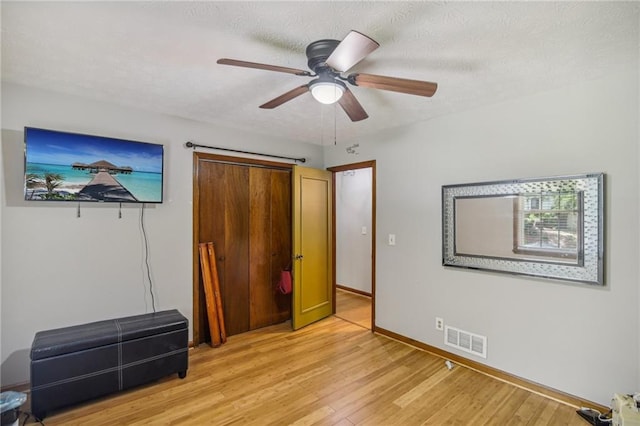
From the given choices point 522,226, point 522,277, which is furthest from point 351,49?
point 522,277

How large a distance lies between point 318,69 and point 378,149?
2026 millimetres

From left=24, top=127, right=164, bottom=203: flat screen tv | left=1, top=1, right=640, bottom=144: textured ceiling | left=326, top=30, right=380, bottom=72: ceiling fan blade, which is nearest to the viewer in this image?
left=326, top=30, right=380, bottom=72: ceiling fan blade

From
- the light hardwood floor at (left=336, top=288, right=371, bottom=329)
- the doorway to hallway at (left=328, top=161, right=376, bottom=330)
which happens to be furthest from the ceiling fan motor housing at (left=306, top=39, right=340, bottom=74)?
the doorway to hallway at (left=328, top=161, right=376, bottom=330)

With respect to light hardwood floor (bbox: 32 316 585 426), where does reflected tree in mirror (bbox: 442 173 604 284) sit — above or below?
above

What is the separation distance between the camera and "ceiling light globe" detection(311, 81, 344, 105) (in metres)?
1.79

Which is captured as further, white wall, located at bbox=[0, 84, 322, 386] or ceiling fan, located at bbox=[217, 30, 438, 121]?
white wall, located at bbox=[0, 84, 322, 386]

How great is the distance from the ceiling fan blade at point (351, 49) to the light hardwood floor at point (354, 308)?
3.27 m

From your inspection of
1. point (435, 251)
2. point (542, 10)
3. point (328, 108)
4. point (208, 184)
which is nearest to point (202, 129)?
point (208, 184)

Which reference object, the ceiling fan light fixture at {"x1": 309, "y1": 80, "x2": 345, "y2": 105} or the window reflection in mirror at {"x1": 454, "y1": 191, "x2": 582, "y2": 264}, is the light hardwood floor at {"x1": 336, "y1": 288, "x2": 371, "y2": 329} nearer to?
the window reflection in mirror at {"x1": 454, "y1": 191, "x2": 582, "y2": 264}

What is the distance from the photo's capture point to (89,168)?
2602 mm

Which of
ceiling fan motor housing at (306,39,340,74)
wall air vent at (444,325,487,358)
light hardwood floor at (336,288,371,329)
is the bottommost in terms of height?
light hardwood floor at (336,288,371,329)

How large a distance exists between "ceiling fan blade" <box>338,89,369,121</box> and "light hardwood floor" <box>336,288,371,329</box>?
275cm

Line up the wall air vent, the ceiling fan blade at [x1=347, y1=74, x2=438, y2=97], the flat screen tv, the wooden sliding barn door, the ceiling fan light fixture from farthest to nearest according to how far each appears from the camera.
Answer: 1. the wooden sliding barn door
2. the wall air vent
3. the flat screen tv
4. the ceiling fan light fixture
5. the ceiling fan blade at [x1=347, y1=74, x2=438, y2=97]

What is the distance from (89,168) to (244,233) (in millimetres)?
1641
